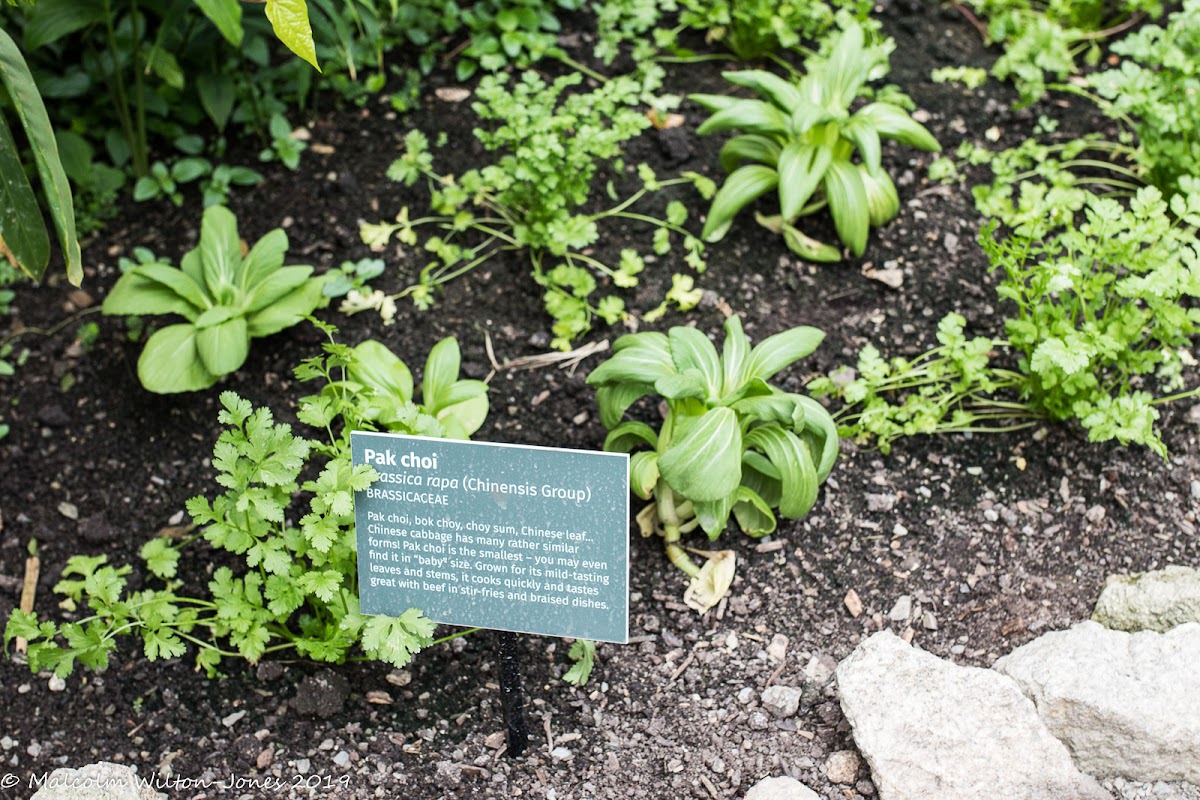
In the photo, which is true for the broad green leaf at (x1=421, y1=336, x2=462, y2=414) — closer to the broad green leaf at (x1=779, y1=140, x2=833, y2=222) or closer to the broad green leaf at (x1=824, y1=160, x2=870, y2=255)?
the broad green leaf at (x1=779, y1=140, x2=833, y2=222)

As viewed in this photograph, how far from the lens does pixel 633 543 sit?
2.81m

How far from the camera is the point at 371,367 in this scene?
2.75 m

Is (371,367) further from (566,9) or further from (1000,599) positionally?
(566,9)

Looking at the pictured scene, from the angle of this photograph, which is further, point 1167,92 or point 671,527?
point 1167,92

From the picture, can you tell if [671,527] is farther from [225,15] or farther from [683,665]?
[225,15]

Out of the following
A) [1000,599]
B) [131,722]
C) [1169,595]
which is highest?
[1169,595]

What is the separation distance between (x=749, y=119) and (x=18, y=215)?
1893mm

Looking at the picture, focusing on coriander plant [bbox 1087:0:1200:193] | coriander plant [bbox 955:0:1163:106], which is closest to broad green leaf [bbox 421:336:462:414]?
coriander plant [bbox 1087:0:1200:193]

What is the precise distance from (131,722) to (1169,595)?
2374 millimetres

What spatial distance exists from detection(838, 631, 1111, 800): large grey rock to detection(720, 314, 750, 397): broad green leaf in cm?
69

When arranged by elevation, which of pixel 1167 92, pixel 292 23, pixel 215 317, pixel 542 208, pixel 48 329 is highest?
pixel 292 23

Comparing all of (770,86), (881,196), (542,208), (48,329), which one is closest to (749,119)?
(770,86)

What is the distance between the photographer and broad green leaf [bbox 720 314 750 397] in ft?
8.66

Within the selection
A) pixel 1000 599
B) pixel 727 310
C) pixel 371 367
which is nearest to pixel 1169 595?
pixel 1000 599
